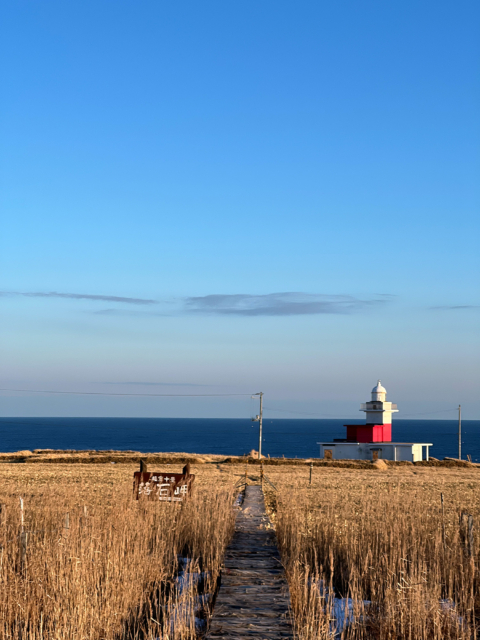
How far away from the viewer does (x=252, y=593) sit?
802cm

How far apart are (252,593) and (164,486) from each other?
672 cm

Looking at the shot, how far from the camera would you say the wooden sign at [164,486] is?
46.5 feet

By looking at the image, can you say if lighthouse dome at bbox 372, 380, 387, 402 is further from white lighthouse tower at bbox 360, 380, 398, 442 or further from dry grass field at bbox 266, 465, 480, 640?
dry grass field at bbox 266, 465, 480, 640

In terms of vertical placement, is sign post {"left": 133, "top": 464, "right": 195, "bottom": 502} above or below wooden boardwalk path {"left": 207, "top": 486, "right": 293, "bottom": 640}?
above

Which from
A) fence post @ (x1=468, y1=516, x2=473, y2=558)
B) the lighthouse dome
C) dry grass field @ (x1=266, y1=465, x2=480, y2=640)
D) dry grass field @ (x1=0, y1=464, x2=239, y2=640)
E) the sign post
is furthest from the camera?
the lighthouse dome

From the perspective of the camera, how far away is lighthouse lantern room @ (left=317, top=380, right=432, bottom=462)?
6009 centimetres

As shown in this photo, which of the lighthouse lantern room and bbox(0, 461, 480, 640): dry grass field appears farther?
the lighthouse lantern room

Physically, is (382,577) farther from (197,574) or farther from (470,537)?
(197,574)

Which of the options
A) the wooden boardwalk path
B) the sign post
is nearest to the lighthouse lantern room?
the sign post

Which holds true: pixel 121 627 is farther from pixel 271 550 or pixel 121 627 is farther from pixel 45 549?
pixel 271 550

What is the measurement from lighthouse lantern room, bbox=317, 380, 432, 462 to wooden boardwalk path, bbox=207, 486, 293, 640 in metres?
50.7

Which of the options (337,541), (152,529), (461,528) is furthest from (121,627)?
(461,528)

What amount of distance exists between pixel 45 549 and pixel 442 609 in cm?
533

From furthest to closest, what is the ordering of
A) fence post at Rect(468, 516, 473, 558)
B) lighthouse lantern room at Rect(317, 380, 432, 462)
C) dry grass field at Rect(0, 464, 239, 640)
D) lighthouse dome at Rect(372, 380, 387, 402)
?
lighthouse dome at Rect(372, 380, 387, 402)
lighthouse lantern room at Rect(317, 380, 432, 462)
fence post at Rect(468, 516, 473, 558)
dry grass field at Rect(0, 464, 239, 640)
